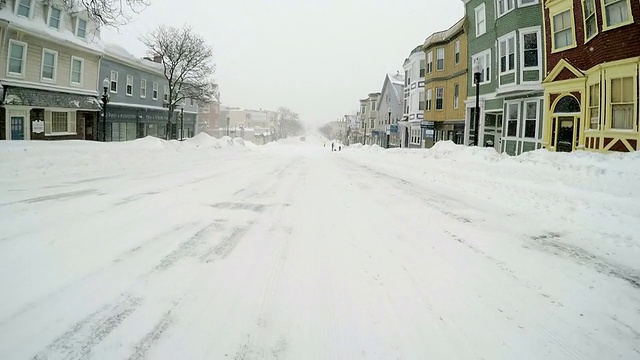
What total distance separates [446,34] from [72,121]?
97.8 feet

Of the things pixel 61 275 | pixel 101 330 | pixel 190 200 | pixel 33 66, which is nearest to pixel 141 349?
pixel 101 330

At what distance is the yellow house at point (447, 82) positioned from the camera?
26.0m

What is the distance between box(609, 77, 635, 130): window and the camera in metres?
10.8

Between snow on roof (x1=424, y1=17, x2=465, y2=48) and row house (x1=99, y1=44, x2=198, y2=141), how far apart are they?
25.0 meters

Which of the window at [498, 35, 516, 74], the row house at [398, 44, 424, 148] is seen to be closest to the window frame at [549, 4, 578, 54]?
the window at [498, 35, 516, 74]

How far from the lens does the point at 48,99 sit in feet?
70.1

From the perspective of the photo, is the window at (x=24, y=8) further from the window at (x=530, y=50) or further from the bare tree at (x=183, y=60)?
the window at (x=530, y=50)

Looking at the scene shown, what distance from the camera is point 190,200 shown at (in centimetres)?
634

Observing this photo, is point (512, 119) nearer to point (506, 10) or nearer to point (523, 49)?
point (523, 49)

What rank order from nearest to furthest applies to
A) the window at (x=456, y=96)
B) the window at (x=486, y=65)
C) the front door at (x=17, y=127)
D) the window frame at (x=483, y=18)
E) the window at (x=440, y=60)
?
1. the front door at (x=17, y=127)
2. the window at (x=486, y=65)
3. the window frame at (x=483, y=18)
4. the window at (x=456, y=96)
5. the window at (x=440, y=60)

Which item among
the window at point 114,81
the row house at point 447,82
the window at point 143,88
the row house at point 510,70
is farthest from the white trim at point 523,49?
the window at point 143,88

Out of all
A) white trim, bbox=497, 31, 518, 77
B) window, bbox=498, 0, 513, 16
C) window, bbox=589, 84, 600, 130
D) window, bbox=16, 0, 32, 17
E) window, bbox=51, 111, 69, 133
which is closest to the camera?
window, bbox=589, 84, 600, 130

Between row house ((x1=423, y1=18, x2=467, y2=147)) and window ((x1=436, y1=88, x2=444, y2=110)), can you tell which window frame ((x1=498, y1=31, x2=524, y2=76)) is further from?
window ((x1=436, y1=88, x2=444, y2=110))

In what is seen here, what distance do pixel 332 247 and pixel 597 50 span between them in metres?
13.9
